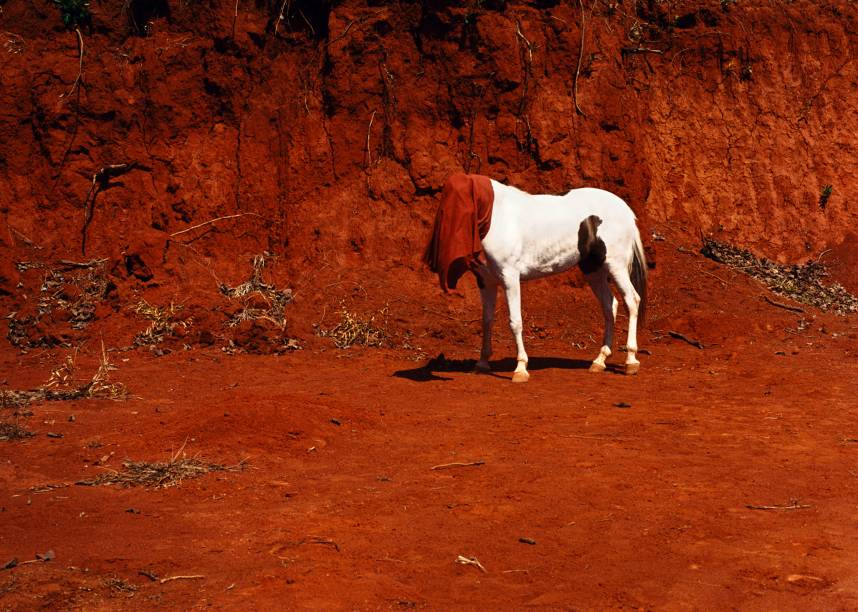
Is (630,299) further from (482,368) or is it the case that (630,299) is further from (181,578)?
(181,578)

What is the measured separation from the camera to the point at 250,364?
10.2 m

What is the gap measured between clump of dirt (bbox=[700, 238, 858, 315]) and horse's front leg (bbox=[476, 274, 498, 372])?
5012 mm

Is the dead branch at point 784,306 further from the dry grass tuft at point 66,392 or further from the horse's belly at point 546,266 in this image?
the dry grass tuft at point 66,392

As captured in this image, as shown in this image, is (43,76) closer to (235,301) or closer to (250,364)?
(235,301)

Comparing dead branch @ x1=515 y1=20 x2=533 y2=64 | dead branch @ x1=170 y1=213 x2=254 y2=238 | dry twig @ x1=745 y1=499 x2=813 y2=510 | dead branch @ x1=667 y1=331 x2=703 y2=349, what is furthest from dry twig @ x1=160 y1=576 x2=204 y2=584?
dead branch @ x1=515 y1=20 x2=533 y2=64

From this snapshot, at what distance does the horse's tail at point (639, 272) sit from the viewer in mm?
10353

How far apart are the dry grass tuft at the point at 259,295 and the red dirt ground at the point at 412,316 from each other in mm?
163

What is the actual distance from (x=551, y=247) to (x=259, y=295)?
4037mm

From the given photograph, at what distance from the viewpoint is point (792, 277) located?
543 inches

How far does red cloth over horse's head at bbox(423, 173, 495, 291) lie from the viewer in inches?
366

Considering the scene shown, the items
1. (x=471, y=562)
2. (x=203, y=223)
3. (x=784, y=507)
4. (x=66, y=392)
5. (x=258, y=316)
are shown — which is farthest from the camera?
(x=203, y=223)

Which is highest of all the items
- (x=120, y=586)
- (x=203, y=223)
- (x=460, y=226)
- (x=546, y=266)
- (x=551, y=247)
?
(x=460, y=226)

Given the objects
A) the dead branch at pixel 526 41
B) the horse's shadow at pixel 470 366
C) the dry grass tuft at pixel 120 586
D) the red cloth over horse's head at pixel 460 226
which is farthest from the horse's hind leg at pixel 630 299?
the dry grass tuft at pixel 120 586

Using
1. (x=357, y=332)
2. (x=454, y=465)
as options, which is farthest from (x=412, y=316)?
(x=454, y=465)
